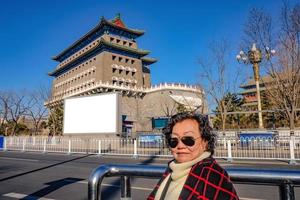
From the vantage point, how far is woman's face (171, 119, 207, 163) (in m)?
1.62

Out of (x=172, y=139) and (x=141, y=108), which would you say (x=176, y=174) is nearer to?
(x=172, y=139)

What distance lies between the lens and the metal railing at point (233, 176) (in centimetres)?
124

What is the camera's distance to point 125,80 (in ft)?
175

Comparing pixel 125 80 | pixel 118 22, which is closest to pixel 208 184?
pixel 125 80

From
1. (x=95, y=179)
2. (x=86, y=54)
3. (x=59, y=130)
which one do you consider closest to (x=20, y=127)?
(x=59, y=130)

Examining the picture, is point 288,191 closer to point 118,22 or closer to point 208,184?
point 208,184

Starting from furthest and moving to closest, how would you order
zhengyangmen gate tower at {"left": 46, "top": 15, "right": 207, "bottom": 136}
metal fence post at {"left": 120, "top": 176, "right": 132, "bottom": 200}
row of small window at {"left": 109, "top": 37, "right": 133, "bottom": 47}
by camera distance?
row of small window at {"left": 109, "top": 37, "right": 133, "bottom": 47} → zhengyangmen gate tower at {"left": 46, "top": 15, "right": 207, "bottom": 136} → metal fence post at {"left": 120, "top": 176, "right": 132, "bottom": 200}

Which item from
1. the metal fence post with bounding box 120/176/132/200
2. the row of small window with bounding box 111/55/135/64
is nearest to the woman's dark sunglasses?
the metal fence post with bounding box 120/176/132/200

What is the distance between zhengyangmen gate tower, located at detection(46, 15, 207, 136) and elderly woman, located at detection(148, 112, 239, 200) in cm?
4186

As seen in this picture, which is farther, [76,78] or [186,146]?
[76,78]

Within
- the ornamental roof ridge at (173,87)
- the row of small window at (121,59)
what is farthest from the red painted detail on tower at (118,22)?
the ornamental roof ridge at (173,87)

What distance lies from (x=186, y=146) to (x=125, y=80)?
5214 centimetres

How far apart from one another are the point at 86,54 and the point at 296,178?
55.5m

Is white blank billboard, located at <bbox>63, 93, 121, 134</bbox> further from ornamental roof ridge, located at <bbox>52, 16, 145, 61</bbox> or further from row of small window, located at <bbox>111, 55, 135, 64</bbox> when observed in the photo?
ornamental roof ridge, located at <bbox>52, 16, 145, 61</bbox>
